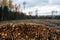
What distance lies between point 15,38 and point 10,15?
3916 centimetres

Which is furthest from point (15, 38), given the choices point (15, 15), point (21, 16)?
point (21, 16)

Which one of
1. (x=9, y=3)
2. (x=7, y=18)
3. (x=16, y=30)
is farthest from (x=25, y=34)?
(x=9, y=3)

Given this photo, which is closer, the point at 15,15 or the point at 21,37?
the point at 21,37

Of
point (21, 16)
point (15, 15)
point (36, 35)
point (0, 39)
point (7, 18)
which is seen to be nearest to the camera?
point (0, 39)

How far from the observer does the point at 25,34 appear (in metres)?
17.8

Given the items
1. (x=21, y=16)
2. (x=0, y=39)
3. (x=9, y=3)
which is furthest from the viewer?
(x=9, y=3)

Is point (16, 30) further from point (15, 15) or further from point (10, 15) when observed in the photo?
point (15, 15)

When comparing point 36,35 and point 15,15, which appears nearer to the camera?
point 36,35

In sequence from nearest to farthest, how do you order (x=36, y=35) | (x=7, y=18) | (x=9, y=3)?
(x=36, y=35) < (x=7, y=18) < (x=9, y=3)

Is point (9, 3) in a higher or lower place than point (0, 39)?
higher

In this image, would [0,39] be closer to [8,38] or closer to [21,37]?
[8,38]

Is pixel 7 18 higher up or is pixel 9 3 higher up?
pixel 9 3

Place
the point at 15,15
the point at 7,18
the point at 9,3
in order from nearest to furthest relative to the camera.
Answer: the point at 7,18 → the point at 15,15 → the point at 9,3

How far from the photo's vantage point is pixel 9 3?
72250 mm
